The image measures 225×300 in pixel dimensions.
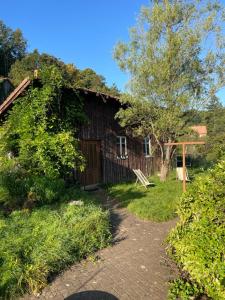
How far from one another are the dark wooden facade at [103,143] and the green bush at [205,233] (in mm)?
9121

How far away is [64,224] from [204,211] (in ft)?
10.9

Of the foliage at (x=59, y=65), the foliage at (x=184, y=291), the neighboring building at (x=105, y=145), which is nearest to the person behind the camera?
the foliage at (x=184, y=291)

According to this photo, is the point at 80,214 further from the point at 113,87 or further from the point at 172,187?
the point at 113,87

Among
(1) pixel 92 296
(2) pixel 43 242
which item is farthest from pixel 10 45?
(1) pixel 92 296

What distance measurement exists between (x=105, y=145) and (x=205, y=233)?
11311 millimetres

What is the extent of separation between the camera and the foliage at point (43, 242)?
488 cm

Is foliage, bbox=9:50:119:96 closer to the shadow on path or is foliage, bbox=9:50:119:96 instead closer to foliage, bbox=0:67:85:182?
foliage, bbox=0:67:85:182

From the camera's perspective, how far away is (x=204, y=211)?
4273 millimetres

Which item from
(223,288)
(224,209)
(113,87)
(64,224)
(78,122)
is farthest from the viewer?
(113,87)

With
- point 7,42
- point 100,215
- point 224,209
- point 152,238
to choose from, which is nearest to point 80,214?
point 100,215

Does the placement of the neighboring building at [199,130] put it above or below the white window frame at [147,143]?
above

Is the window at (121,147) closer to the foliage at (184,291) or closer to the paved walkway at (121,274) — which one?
the paved walkway at (121,274)

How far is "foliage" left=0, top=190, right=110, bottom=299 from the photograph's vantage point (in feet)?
16.0

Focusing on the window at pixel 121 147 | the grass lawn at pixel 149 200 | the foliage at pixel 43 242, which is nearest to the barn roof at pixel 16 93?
the window at pixel 121 147
